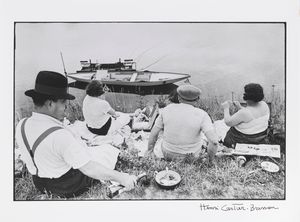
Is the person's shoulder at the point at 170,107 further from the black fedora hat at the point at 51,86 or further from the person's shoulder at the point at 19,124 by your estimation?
→ the person's shoulder at the point at 19,124

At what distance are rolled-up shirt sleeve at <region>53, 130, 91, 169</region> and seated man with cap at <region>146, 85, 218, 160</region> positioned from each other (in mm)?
416

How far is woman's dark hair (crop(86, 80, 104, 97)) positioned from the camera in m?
2.16

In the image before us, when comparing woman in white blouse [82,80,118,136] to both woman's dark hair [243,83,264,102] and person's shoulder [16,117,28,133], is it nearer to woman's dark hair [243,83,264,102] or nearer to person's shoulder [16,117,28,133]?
person's shoulder [16,117,28,133]

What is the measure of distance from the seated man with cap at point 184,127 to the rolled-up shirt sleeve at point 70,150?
0.42m

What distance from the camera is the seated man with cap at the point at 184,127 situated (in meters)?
2.12

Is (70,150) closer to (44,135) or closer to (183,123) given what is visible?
(44,135)

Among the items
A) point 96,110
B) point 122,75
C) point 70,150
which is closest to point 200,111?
point 122,75

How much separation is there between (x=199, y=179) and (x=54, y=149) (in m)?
0.89

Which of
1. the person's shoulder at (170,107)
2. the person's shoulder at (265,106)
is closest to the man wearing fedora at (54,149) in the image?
the person's shoulder at (170,107)

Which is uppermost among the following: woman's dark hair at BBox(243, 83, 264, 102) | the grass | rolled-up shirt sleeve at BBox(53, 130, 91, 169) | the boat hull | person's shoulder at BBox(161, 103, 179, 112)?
the boat hull

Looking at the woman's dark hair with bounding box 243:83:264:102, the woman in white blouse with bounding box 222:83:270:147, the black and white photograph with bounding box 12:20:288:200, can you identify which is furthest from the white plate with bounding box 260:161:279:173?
the woman's dark hair with bounding box 243:83:264:102
